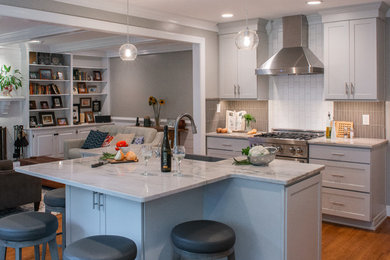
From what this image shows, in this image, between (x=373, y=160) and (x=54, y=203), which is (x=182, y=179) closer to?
(x=54, y=203)

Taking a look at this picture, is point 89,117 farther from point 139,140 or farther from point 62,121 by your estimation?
point 139,140

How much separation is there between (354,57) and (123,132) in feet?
14.4

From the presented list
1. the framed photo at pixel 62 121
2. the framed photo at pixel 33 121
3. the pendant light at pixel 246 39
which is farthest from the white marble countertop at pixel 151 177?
the framed photo at pixel 62 121

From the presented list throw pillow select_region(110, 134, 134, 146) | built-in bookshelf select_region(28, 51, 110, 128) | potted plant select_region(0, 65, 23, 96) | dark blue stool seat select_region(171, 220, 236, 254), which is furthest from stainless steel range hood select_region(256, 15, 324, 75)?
built-in bookshelf select_region(28, 51, 110, 128)

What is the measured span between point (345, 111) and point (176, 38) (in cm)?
241

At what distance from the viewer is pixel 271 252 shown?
2.92 metres

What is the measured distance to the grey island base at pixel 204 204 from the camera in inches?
105

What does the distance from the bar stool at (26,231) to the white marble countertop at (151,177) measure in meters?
0.30

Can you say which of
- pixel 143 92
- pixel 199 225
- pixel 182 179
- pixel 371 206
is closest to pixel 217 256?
pixel 199 225

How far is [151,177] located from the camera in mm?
2902

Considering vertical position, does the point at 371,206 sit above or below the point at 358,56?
below

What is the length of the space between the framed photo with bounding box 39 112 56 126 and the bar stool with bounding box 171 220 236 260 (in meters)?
7.09

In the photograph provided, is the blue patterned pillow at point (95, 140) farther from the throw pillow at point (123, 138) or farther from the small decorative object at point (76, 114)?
the small decorative object at point (76, 114)

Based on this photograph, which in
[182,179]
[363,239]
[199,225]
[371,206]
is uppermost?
[182,179]
